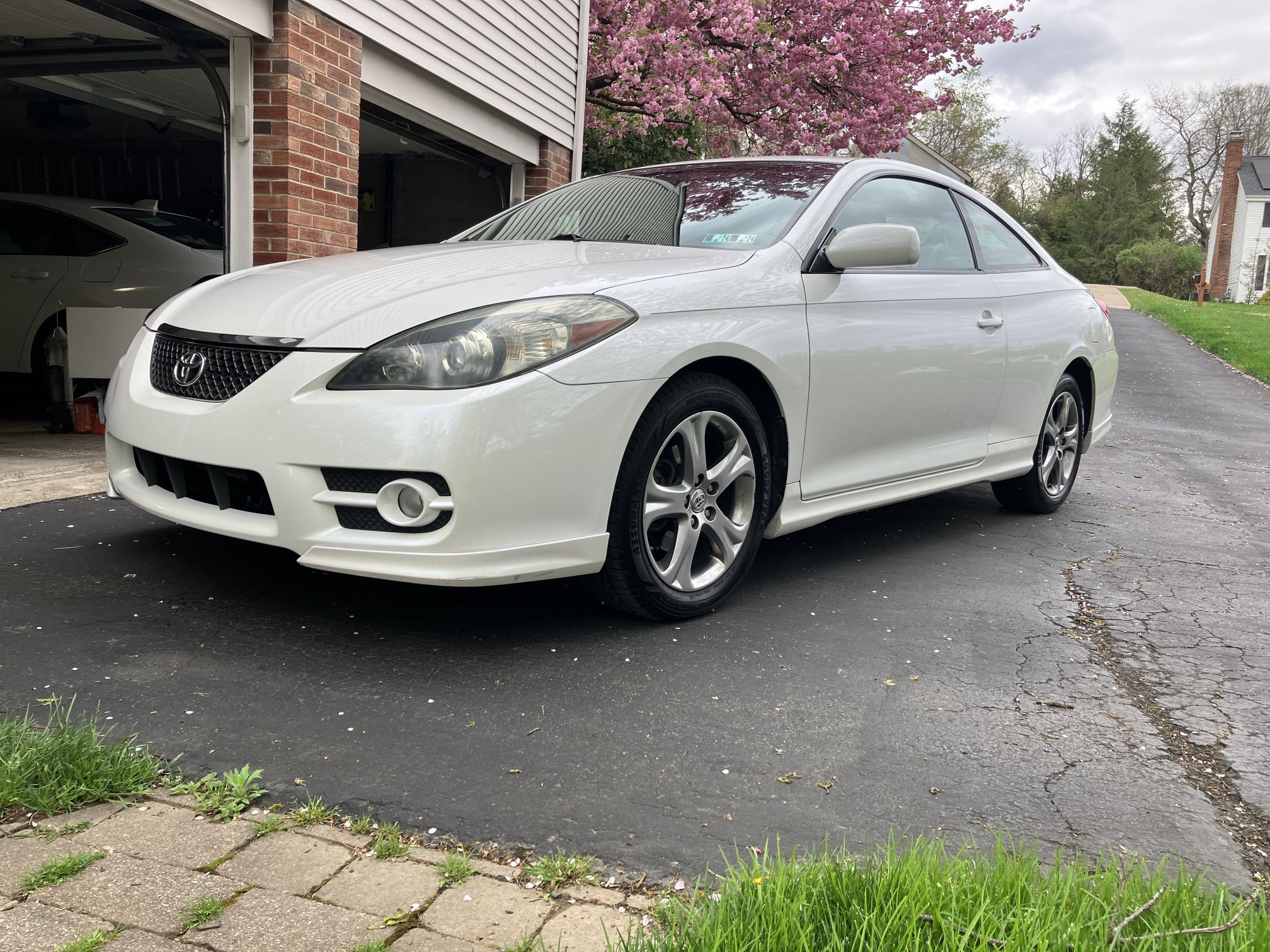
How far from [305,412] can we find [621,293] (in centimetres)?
95

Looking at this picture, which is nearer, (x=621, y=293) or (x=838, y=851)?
(x=838, y=851)

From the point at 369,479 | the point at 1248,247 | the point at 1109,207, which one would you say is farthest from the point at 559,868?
the point at 1109,207

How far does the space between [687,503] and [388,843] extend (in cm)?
162

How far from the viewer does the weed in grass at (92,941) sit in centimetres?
170

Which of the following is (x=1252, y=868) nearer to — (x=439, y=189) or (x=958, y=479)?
(x=958, y=479)

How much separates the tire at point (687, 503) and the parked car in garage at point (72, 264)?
519 centimetres

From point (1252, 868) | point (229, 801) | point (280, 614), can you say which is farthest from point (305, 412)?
point (1252, 868)

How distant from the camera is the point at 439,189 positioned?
14.3m

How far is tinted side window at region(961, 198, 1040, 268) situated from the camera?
5.05 metres

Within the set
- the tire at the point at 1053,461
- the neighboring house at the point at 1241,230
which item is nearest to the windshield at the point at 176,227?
the tire at the point at 1053,461

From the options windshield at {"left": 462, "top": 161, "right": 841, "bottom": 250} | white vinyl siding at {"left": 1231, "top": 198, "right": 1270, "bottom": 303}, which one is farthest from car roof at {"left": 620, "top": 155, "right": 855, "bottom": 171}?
white vinyl siding at {"left": 1231, "top": 198, "right": 1270, "bottom": 303}

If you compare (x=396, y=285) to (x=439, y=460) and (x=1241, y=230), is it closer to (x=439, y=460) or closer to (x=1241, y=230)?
(x=439, y=460)

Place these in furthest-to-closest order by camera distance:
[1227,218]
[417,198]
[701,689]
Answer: [1227,218] → [417,198] → [701,689]

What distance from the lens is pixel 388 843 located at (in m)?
2.05
